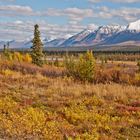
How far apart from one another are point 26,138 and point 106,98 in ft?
34.2

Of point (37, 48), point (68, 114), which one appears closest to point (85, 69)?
point (68, 114)

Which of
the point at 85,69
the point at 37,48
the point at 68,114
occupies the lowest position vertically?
the point at 68,114

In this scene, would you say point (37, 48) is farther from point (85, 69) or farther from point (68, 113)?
point (68, 113)

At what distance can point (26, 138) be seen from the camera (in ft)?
43.8

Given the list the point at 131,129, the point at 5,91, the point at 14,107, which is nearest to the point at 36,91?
the point at 5,91

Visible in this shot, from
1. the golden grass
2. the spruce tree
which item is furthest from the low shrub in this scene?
the spruce tree

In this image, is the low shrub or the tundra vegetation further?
the low shrub

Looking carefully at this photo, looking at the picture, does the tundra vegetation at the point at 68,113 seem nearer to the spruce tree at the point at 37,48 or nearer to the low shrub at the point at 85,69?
the low shrub at the point at 85,69

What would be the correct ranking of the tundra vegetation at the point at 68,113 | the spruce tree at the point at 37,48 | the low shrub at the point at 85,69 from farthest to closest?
the spruce tree at the point at 37,48
the low shrub at the point at 85,69
the tundra vegetation at the point at 68,113

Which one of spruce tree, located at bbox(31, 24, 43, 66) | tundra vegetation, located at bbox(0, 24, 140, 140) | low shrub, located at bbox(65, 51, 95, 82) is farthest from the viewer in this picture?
spruce tree, located at bbox(31, 24, 43, 66)

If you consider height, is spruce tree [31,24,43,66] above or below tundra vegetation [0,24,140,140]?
above

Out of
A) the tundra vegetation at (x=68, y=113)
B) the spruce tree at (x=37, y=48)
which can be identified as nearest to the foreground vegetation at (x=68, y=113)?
the tundra vegetation at (x=68, y=113)

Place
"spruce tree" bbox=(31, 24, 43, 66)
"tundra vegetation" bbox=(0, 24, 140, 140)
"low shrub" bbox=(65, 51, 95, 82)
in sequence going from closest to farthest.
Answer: "tundra vegetation" bbox=(0, 24, 140, 140) < "low shrub" bbox=(65, 51, 95, 82) < "spruce tree" bbox=(31, 24, 43, 66)

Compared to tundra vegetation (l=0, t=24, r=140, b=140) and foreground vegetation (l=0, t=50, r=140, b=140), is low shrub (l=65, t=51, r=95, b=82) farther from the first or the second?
foreground vegetation (l=0, t=50, r=140, b=140)
